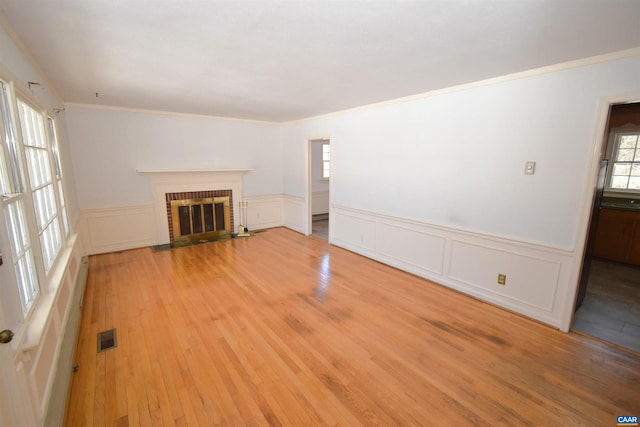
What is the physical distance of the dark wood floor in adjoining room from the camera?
184 cm

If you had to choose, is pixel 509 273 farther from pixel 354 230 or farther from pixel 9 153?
pixel 9 153

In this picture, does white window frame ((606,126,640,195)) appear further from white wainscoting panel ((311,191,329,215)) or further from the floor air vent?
the floor air vent

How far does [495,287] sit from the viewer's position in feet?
10.3

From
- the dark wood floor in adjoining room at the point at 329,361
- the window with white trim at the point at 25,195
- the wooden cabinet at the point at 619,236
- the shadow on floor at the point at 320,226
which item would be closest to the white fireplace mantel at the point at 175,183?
the dark wood floor in adjoining room at the point at 329,361

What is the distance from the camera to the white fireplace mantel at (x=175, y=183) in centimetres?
505

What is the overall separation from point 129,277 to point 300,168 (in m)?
3.60

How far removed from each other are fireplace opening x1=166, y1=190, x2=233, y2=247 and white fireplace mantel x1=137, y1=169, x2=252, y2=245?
0.09m

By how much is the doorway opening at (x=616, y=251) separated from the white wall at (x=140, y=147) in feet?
18.7

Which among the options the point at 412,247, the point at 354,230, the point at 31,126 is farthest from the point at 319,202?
the point at 31,126

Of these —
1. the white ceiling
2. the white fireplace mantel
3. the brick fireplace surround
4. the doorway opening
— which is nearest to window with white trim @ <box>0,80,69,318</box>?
the white ceiling

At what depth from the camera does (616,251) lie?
14.2 feet

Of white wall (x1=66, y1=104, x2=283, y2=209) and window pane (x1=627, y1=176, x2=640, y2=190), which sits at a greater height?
white wall (x1=66, y1=104, x2=283, y2=209)

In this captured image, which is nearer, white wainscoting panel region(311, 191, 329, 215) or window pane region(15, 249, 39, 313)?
window pane region(15, 249, 39, 313)

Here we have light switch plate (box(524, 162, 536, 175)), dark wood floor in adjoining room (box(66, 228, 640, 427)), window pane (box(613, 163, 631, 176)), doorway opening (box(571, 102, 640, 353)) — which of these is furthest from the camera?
window pane (box(613, 163, 631, 176))
